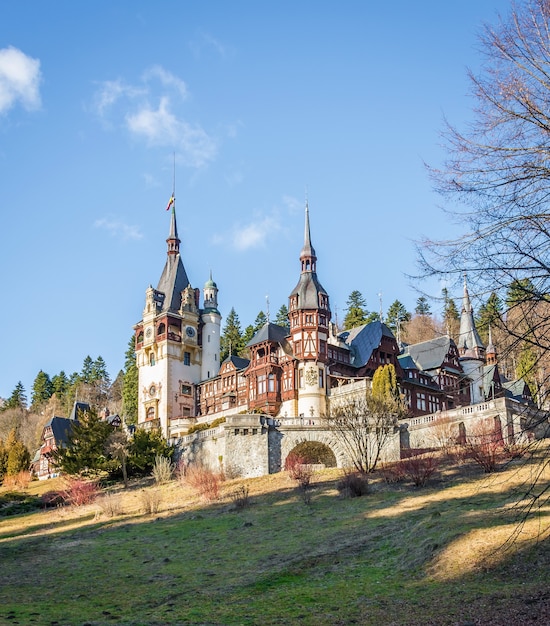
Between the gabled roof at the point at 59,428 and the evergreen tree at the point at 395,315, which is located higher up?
the evergreen tree at the point at 395,315

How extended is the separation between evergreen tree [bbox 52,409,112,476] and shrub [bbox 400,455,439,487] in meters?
20.8

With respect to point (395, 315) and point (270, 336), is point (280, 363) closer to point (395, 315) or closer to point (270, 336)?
point (270, 336)

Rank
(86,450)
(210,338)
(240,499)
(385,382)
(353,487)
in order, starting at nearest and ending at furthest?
(353,487) → (240,499) → (86,450) → (385,382) → (210,338)

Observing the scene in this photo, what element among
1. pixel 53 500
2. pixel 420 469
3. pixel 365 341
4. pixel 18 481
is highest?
pixel 365 341

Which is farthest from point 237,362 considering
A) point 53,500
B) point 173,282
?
point 53,500

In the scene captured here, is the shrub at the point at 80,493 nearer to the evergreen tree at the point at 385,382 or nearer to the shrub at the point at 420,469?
the shrub at the point at 420,469

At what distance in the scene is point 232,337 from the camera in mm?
95625

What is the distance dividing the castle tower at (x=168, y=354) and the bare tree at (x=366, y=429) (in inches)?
967

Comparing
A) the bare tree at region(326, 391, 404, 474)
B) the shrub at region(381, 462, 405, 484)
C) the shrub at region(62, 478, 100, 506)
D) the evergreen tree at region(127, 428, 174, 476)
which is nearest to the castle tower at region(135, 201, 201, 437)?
the evergreen tree at region(127, 428, 174, 476)

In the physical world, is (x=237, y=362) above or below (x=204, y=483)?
above

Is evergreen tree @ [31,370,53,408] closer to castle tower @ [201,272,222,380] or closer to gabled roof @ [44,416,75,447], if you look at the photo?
gabled roof @ [44,416,75,447]

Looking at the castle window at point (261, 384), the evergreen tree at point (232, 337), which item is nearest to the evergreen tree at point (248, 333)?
the evergreen tree at point (232, 337)

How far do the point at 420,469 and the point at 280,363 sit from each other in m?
23.1

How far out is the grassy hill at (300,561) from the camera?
677 inches
